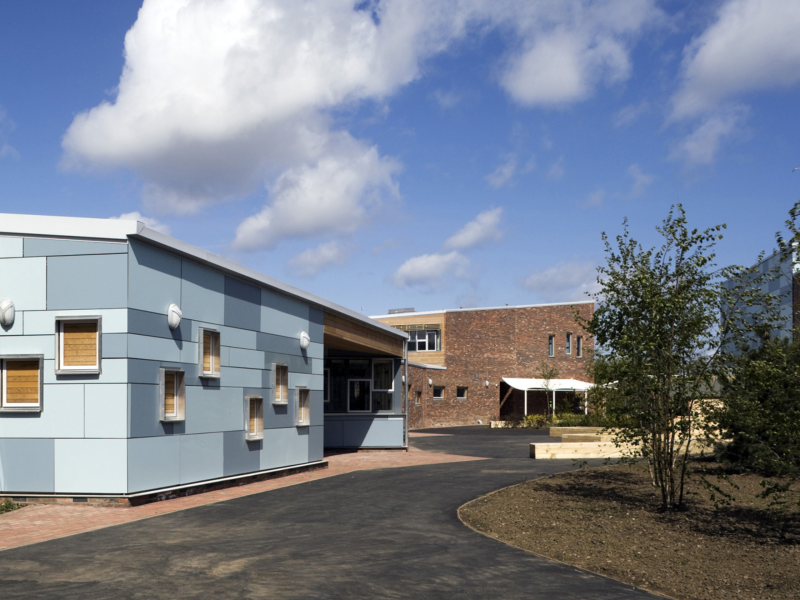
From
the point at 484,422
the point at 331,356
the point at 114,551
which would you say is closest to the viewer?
the point at 114,551

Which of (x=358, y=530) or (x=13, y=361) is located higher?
(x=13, y=361)

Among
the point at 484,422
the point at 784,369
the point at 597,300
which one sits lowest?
the point at 484,422

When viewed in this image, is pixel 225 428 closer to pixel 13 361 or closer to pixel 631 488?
pixel 13 361

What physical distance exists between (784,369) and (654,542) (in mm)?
2724

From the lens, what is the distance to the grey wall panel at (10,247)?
527 inches

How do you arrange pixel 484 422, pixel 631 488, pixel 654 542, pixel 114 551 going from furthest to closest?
pixel 484 422 → pixel 631 488 → pixel 654 542 → pixel 114 551

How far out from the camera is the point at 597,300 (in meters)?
12.9

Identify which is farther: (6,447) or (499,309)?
(499,309)

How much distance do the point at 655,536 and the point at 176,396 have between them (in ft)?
27.5

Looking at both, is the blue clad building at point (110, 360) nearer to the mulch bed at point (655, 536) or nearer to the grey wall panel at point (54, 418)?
the grey wall panel at point (54, 418)

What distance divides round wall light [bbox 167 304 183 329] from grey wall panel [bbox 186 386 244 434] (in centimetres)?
123

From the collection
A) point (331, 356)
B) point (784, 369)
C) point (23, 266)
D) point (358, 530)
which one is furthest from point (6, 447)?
point (331, 356)

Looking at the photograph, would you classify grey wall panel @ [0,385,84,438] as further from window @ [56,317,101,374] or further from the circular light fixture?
the circular light fixture

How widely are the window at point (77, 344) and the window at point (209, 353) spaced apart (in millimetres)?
2190
